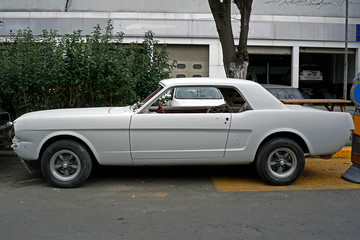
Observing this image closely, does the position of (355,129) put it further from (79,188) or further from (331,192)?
(79,188)

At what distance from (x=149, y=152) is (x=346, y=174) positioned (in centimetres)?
320

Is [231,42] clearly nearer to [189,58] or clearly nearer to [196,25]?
[196,25]

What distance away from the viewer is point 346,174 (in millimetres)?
6676

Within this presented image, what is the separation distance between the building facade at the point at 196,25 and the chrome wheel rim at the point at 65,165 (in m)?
11.6

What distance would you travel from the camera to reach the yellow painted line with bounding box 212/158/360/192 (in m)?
6.17

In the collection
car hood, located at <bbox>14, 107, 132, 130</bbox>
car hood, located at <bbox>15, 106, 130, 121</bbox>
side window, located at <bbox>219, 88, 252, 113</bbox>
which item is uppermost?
side window, located at <bbox>219, 88, 252, 113</bbox>

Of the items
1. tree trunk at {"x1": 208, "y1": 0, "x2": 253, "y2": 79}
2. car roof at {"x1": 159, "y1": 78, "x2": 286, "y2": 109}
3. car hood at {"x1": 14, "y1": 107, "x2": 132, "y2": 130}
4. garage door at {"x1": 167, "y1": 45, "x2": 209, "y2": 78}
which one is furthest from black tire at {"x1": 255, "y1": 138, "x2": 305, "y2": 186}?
garage door at {"x1": 167, "y1": 45, "x2": 209, "y2": 78}

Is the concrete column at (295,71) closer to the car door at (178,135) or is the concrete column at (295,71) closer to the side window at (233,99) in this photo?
the side window at (233,99)

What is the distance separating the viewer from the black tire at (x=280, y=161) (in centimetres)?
616

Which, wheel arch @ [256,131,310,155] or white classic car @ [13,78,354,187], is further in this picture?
wheel arch @ [256,131,310,155]

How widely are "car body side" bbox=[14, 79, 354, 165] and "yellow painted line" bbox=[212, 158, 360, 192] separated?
1.37ft

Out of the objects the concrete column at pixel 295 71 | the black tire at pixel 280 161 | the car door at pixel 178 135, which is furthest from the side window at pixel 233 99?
the concrete column at pixel 295 71

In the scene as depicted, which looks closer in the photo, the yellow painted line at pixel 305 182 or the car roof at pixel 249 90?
the yellow painted line at pixel 305 182

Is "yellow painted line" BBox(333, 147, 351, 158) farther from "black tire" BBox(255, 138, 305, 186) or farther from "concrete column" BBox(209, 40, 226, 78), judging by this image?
"concrete column" BBox(209, 40, 226, 78)
